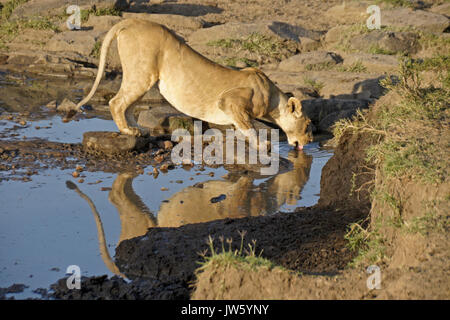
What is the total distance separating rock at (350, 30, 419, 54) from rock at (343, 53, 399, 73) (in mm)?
672

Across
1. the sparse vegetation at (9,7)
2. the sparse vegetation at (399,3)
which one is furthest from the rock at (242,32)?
the sparse vegetation at (9,7)

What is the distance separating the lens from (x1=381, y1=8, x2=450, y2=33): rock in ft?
50.8

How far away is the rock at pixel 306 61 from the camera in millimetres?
13362

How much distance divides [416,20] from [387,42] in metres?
2.24

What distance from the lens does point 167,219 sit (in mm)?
6078

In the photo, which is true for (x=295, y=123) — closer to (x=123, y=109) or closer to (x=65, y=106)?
(x=123, y=109)

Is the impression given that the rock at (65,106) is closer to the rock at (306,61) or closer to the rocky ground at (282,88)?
the rocky ground at (282,88)

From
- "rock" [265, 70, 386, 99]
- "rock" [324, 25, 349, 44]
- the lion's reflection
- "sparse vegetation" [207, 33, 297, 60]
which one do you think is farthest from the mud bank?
"rock" [324, 25, 349, 44]

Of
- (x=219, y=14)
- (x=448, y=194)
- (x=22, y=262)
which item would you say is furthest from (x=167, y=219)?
(x=219, y=14)

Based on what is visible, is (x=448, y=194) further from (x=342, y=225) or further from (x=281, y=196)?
(x=281, y=196)

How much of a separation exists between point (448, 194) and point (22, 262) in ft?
10.8

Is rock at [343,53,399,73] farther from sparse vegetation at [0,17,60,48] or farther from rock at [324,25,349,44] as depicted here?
sparse vegetation at [0,17,60,48]

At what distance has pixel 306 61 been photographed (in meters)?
13.5

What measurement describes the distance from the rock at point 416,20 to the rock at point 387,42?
1028 millimetres
